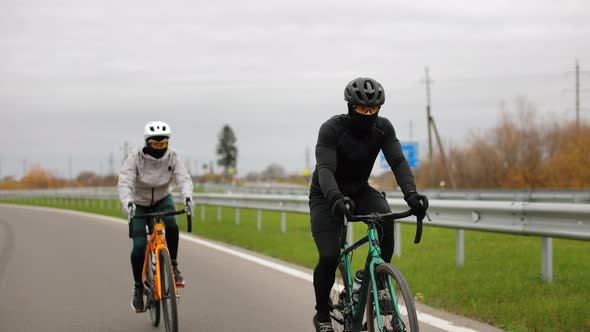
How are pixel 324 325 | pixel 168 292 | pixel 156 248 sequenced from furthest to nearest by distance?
pixel 156 248 → pixel 168 292 → pixel 324 325

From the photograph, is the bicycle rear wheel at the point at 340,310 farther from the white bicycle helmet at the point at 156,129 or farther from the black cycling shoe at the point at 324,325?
the white bicycle helmet at the point at 156,129

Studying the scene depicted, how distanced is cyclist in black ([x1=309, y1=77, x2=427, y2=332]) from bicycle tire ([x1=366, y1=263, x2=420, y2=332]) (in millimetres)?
467

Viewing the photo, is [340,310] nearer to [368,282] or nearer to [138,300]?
[368,282]

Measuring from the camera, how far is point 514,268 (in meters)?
8.54

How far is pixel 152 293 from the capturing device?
6133 mm

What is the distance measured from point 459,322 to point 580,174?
4227 cm

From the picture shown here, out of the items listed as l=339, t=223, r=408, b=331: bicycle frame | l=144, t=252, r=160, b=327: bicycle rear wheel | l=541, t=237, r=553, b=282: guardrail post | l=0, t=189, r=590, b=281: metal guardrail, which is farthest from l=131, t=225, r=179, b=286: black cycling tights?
l=541, t=237, r=553, b=282: guardrail post

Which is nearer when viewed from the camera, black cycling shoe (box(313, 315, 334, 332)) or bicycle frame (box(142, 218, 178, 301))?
black cycling shoe (box(313, 315, 334, 332))

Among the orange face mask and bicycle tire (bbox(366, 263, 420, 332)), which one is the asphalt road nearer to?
the orange face mask

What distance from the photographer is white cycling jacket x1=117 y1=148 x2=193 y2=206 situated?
6.30 metres

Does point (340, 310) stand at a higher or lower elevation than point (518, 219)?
lower

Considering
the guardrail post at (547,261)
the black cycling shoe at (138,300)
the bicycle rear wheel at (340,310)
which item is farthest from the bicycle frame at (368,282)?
the guardrail post at (547,261)

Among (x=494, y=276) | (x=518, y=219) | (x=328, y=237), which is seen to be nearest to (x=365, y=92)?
(x=328, y=237)

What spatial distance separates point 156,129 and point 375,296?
9.38 ft
